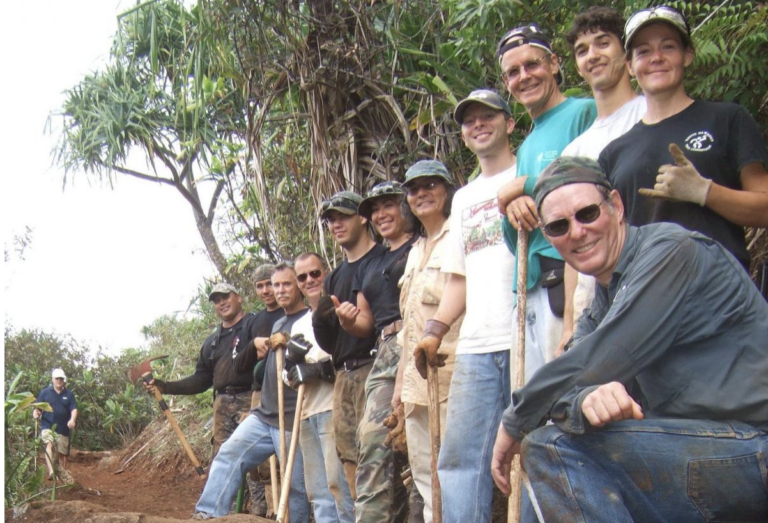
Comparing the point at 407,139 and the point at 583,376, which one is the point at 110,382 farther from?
the point at 583,376

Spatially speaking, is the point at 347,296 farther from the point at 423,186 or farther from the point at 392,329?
the point at 423,186

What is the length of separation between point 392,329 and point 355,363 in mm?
491

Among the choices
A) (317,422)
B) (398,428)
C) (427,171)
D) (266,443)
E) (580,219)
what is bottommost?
(266,443)

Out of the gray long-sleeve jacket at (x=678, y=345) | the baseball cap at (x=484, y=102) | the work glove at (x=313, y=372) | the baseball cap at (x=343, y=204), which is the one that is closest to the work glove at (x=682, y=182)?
the gray long-sleeve jacket at (x=678, y=345)

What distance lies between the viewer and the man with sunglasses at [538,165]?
10.9 feet

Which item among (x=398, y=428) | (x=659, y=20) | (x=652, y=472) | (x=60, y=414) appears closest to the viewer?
(x=652, y=472)

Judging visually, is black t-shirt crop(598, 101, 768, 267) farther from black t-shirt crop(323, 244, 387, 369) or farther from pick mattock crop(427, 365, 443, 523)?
black t-shirt crop(323, 244, 387, 369)

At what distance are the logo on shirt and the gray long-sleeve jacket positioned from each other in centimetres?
71

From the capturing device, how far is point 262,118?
7.31 meters

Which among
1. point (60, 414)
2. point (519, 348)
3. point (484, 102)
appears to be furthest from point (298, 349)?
point (60, 414)

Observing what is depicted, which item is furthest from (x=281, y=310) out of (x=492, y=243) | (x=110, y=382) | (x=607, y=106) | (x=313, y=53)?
(x=110, y=382)

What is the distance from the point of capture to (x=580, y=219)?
2.40 metres

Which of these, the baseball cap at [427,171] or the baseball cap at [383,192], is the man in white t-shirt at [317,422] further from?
the baseball cap at [427,171]

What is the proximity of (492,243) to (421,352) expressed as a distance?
23.4 inches
